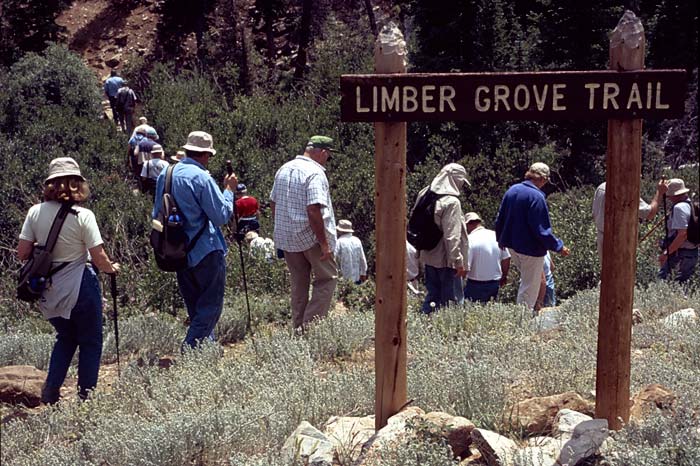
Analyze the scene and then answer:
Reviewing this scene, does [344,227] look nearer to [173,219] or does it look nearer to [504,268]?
[504,268]

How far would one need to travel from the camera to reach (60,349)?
5.87 metres

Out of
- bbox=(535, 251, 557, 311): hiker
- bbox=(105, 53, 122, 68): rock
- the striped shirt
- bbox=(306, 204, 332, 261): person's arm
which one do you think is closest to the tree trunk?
bbox=(105, 53, 122, 68): rock

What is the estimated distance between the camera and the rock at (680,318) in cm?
689

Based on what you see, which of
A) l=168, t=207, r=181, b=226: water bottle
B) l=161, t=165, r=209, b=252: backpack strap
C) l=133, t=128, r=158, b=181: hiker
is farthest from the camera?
l=133, t=128, r=158, b=181: hiker

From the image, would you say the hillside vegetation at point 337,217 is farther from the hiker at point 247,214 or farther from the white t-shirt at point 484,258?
the hiker at point 247,214

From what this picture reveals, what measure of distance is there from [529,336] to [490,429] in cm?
204

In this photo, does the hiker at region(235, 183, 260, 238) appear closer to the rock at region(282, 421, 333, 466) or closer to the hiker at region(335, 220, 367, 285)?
the hiker at region(335, 220, 367, 285)

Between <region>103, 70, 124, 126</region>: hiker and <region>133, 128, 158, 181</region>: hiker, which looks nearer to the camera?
<region>133, 128, 158, 181</region>: hiker

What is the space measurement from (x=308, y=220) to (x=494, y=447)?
9.65ft

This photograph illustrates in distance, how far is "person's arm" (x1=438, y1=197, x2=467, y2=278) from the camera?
295 inches

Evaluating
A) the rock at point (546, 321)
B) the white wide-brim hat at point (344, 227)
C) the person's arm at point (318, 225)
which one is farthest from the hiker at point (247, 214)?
the rock at point (546, 321)

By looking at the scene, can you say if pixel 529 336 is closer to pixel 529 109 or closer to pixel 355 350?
pixel 355 350

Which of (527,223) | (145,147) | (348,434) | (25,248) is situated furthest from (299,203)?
(145,147)

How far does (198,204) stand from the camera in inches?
250
